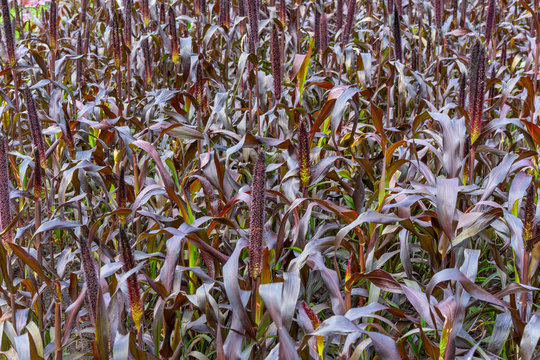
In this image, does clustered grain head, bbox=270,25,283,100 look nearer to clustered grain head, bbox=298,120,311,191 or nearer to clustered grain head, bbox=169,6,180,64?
clustered grain head, bbox=298,120,311,191

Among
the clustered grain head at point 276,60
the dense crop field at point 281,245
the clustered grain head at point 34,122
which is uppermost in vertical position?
the clustered grain head at point 276,60

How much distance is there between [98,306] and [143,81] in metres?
2.86

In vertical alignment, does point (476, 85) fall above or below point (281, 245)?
above

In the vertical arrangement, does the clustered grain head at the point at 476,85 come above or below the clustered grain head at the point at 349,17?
below

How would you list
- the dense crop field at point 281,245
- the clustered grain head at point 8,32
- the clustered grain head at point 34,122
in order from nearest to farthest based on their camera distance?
the dense crop field at point 281,245
the clustered grain head at point 34,122
the clustered grain head at point 8,32

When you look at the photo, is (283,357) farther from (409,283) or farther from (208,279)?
(409,283)

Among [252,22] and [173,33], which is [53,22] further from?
[252,22]

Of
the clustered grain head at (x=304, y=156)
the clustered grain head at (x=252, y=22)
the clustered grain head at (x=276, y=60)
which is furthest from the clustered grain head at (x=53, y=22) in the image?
the clustered grain head at (x=304, y=156)

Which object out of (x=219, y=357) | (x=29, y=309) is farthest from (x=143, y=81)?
(x=219, y=357)

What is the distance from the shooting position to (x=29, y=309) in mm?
2314

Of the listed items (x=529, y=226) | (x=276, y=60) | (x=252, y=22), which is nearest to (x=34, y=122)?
(x=276, y=60)

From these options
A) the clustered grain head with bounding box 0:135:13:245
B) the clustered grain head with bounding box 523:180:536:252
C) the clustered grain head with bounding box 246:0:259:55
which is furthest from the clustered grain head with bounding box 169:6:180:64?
the clustered grain head with bounding box 523:180:536:252

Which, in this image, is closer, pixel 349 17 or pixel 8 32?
pixel 8 32

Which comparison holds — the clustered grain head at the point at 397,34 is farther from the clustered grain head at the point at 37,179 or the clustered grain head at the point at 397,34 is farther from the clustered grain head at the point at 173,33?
the clustered grain head at the point at 37,179
